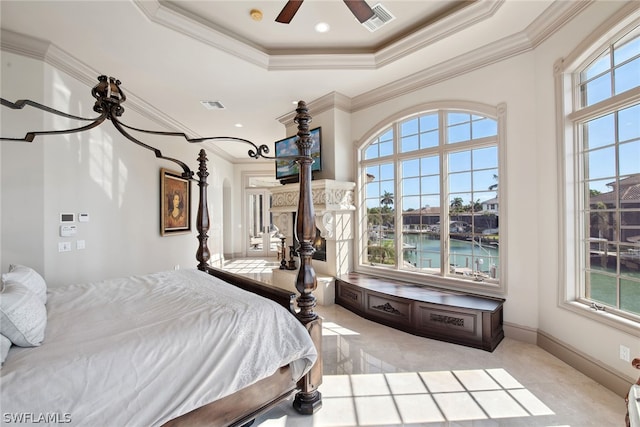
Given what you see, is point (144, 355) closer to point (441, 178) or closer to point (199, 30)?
point (199, 30)

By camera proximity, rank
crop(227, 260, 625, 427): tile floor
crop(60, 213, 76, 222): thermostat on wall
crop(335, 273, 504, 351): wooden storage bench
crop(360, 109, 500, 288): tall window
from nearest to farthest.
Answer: crop(227, 260, 625, 427): tile floor < crop(335, 273, 504, 351): wooden storage bench < crop(60, 213, 76, 222): thermostat on wall < crop(360, 109, 500, 288): tall window

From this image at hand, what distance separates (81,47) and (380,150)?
3.86 metres

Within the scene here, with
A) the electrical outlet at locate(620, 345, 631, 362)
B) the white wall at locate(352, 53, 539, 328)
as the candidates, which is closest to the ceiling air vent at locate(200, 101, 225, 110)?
the white wall at locate(352, 53, 539, 328)

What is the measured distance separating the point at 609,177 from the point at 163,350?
352 centimetres

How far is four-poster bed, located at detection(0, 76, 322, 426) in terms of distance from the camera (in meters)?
1.18

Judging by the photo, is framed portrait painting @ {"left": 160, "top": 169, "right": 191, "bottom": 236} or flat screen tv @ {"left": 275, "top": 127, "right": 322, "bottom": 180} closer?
flat screen tv @ {"left": 275, "top": 127, "right": 322, "bottom": 180}

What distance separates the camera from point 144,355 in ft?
4.42

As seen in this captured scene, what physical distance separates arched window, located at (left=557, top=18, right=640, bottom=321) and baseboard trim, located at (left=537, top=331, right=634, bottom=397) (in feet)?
1.43

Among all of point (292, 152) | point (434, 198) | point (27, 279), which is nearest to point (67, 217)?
point (27, 279)

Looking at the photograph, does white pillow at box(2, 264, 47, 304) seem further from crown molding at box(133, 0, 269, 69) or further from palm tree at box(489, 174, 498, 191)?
palm tree at box(489, 174, 498, 191)

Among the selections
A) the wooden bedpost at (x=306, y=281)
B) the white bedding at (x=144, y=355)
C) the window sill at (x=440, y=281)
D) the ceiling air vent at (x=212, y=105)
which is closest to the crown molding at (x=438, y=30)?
the wooden bedpost at (x=306, y=281)

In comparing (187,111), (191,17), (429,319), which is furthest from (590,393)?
(187,111)

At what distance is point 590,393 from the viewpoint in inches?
84.4

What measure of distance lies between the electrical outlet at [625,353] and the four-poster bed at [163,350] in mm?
2315
